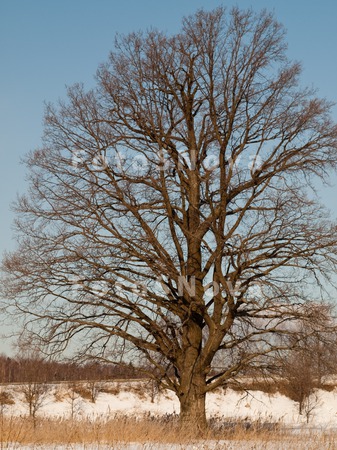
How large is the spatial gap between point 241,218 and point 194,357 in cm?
334

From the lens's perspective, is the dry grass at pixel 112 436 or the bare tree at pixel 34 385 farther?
the bare tree at pixel 34 385

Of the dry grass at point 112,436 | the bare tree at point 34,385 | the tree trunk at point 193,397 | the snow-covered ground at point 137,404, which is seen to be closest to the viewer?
the dry grass at point 112,436

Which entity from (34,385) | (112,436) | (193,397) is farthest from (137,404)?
(112,436)

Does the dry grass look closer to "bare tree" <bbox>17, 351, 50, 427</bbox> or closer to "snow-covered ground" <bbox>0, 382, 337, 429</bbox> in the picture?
"bare tree" <bbox>17, 351, 50, 427</bbox>

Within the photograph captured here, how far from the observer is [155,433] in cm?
1035

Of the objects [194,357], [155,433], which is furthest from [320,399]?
[155,433]

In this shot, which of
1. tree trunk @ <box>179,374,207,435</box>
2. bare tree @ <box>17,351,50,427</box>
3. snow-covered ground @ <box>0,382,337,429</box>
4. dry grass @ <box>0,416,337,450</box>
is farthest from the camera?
snow-covered ground @ <box>0,382,337,429</box>

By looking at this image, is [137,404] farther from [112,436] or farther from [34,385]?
[112,436]

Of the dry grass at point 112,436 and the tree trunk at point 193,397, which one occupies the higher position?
the tree trunk at point 193,397

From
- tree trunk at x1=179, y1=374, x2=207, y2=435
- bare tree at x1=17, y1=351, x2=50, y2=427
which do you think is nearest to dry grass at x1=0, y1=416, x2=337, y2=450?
tree trunk at x1=179, y1=374, x2=207, y2=435

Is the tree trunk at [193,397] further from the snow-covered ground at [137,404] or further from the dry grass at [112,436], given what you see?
the snow-covered ground at [137,404]

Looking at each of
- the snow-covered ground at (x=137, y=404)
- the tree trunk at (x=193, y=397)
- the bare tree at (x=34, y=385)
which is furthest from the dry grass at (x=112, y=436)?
the snow-covered ground at (x=137, y=404)

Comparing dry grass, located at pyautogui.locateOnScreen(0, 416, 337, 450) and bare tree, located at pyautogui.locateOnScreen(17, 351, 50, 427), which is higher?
bare tree, located at pyautogui.locateOnScreen(17, 351, 50, 427)

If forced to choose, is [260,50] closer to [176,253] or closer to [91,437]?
[176,253]
